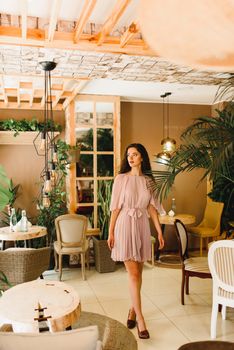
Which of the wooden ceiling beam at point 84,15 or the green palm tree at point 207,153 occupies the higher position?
the wooden ceiling beam at point 84,15

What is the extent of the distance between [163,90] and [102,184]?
1.77m

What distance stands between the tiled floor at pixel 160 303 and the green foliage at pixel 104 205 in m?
0.66

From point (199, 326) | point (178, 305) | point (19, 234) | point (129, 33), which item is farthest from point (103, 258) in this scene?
point (129, 33)

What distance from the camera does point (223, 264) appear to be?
10.5ft

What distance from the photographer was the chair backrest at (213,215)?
246 inches

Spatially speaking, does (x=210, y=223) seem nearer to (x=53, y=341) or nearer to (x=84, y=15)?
(x=84, y=15)

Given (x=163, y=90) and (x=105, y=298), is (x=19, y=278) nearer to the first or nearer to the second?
(x=105, y=298)

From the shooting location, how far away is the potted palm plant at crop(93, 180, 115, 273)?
550cm

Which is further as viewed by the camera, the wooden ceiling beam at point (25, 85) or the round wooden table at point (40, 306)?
the wooden ceiling beam at point (25, 85)

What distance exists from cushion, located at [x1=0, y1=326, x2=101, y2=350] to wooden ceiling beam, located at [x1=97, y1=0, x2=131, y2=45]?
1.83m

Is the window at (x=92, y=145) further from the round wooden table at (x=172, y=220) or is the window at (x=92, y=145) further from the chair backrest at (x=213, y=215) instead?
the chair backrest at (x=213, y=215)

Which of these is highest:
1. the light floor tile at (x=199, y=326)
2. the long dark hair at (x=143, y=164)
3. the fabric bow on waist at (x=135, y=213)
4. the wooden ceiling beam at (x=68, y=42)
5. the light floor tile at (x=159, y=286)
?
the wooden ceiling beam at (x=68, y=42)

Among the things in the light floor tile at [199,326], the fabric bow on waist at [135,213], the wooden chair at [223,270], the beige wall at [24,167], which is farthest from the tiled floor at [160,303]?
the beige wall at [24,167]

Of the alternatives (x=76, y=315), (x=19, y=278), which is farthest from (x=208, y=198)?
(x=76, y=315)
